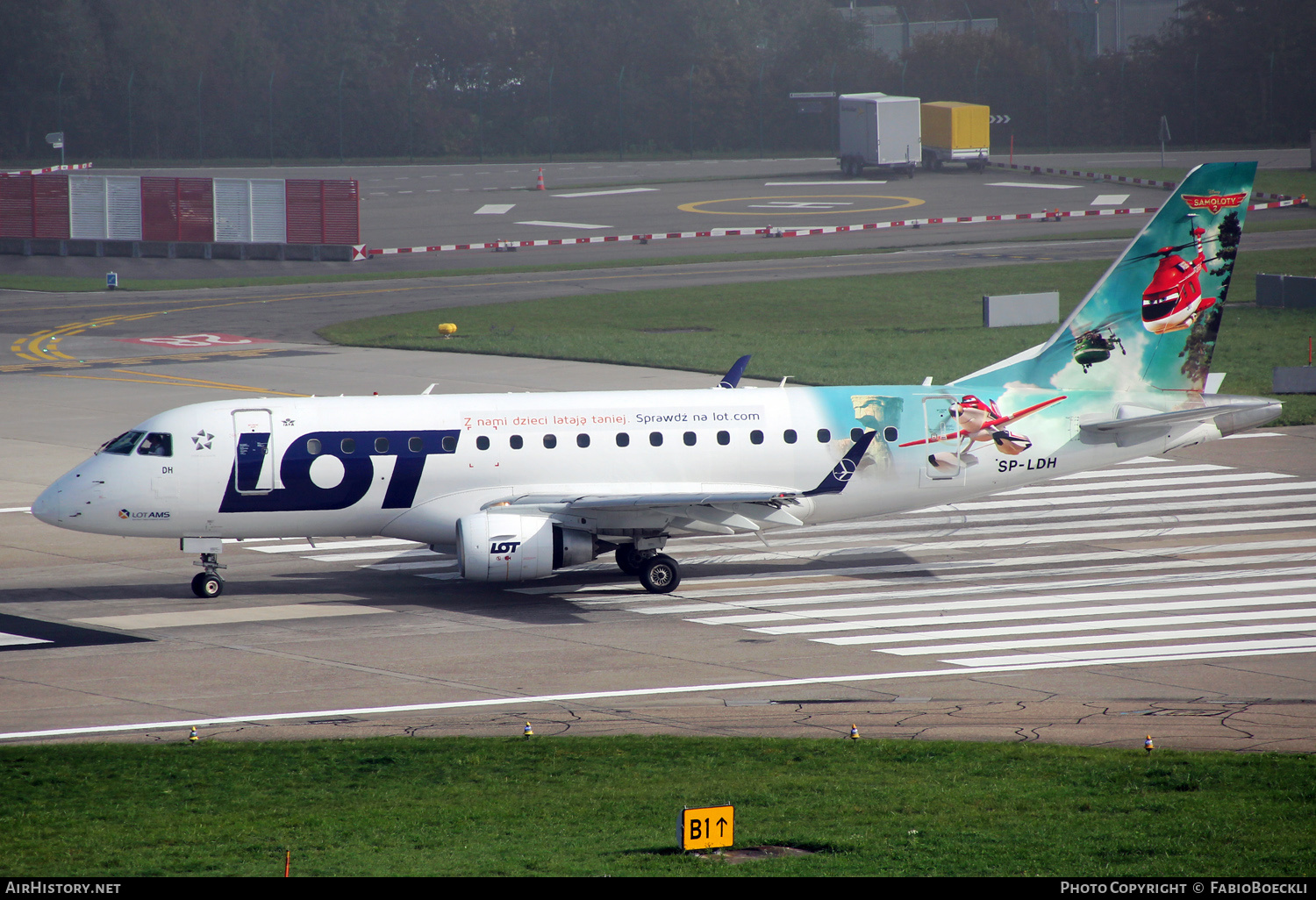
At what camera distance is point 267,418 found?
1174 inches

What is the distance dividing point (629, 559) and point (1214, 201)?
1551 centimetres

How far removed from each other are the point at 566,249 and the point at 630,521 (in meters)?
63.0

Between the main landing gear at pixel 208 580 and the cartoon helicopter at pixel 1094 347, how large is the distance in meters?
19.5

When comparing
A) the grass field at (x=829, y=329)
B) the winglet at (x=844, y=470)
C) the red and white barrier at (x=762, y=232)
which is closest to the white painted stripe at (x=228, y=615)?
the winglet at (x=844, y=470)

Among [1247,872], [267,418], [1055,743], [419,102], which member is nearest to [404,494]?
[267,418]

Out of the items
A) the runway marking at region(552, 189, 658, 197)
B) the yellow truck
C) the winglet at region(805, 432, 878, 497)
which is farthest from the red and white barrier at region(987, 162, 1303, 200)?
the winglet at region(805, 432, 878, 497)

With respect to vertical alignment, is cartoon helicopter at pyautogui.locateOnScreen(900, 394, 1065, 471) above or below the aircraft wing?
above

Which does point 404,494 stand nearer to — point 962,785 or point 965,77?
point 962,785

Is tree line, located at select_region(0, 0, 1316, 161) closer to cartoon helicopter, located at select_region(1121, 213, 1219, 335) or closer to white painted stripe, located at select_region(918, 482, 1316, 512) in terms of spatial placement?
white painted stripe, located at select_region(918, 482, 1316, 512)

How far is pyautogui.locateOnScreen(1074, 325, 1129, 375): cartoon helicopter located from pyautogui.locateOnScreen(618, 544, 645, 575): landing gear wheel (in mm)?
11003

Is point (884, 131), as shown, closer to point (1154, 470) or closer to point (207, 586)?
point (1154, 470)

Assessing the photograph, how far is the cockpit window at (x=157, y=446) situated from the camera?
29.5 meters

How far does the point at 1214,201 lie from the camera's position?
107 feet

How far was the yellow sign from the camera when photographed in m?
13.6
